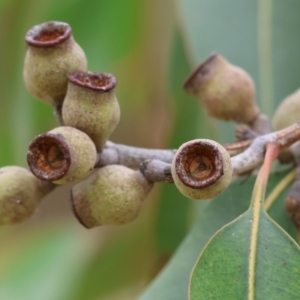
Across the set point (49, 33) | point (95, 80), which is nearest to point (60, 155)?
point (95, 80)

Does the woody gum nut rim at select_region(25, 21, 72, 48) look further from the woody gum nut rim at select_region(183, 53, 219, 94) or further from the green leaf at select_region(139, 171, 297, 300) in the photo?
the green leaf at select_region(139, 171, 297, 300)

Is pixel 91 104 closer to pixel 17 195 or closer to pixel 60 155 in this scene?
pixel 60 155

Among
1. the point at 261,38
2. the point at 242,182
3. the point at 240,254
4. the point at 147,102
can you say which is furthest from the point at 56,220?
the point at 240,254

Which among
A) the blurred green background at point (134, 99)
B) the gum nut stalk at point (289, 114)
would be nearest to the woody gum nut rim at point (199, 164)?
the gum nut stalk at point (289, 114)

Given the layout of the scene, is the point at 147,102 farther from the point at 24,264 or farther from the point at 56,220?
the point at 24,264

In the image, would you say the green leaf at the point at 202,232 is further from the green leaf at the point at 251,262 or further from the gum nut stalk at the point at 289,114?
the green leaf at the point at 251,262
